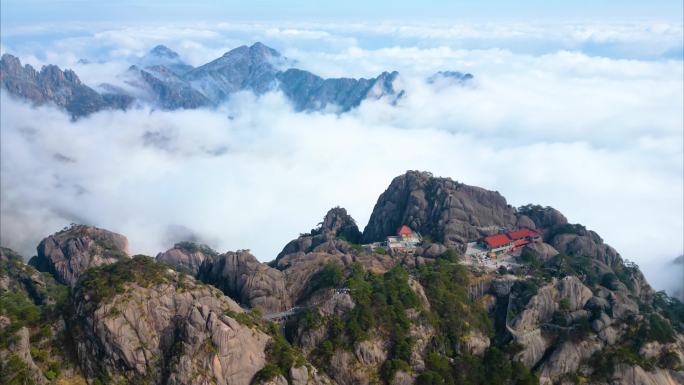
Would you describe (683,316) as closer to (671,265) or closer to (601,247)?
(601,247)

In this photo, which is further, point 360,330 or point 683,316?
point 683,316

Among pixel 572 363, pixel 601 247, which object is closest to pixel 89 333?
pixel 572 363

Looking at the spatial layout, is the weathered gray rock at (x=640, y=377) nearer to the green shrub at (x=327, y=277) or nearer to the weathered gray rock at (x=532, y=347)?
the weathered gray rock at (x=532, y=347)

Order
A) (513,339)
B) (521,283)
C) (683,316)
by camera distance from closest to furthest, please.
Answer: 1. (513,339)
2. (521,283)
3. (683,316)

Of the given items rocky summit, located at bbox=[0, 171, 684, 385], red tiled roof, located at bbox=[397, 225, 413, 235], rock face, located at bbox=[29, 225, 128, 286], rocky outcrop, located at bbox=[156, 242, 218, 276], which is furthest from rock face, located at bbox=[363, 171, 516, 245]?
rock face, located at bbox=[29, 225, 128, 286]

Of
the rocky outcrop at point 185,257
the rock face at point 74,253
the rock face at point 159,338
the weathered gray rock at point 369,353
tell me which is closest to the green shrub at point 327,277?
the weathered gray rock at point 369,353
